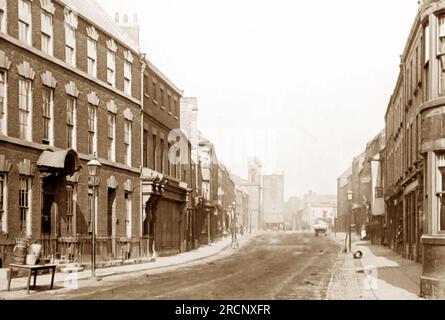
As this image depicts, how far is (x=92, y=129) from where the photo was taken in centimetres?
2977

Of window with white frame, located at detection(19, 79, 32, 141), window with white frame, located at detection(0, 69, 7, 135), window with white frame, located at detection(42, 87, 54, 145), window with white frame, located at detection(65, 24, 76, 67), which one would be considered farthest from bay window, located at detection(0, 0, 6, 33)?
window with white frame, located at detection(65, 24, 76, 67)

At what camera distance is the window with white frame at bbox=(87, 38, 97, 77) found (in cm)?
2939

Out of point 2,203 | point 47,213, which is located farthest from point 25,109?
point 47,213

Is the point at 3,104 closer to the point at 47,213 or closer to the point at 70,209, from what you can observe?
the point at 47,213

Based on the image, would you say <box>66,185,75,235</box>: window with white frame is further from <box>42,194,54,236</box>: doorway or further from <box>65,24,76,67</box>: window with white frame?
<box>65,24,76,67</box>: window with white frame

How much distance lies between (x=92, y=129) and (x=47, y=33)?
5422 mm

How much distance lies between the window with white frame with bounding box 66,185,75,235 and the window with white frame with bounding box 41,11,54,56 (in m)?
5.28

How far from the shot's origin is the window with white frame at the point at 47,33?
25.3 metres

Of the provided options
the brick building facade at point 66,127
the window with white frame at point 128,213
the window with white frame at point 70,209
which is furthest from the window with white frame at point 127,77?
the window with white frame at point 70,209

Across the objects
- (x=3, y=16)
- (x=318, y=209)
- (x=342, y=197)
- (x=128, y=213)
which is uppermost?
(x=3, y=16)

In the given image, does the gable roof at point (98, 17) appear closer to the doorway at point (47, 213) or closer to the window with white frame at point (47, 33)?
the window with white frame at point (47, 33)

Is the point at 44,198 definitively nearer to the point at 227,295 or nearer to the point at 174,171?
the point at 227,295

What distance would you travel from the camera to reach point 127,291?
58.6 feet

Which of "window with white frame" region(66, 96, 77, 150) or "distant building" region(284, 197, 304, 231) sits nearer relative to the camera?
"window with white frame" region(66, 96, 77, 150)
